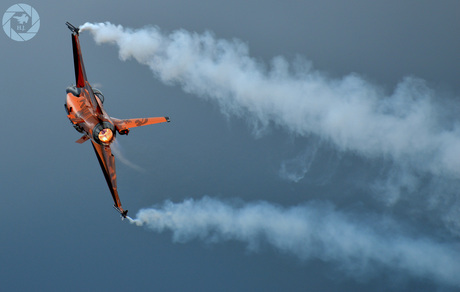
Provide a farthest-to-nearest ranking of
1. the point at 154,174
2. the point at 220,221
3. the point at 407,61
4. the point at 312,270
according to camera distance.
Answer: the point at 407,61 → the point at 312,270 → the point at 154,174 → the point at 220,221

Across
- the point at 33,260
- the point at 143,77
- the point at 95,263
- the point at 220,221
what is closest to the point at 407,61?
the point at 143,77

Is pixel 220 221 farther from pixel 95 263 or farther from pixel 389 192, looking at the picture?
pixel 95 263

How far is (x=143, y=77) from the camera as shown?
107125 mm

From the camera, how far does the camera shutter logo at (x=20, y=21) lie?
10075cm

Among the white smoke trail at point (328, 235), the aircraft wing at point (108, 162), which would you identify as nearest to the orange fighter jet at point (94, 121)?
the aircraft wing at point (108, 162)

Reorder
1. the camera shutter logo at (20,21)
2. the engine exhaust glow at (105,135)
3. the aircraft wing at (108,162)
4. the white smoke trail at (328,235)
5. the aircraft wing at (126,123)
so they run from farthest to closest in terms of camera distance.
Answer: the camera shutter logo at (20,21) < the white smoke trail at (328,235) < the aircraft wing at (108,162) < the aircraft wing at (126,123) < the engine exhaust glow at (105,135)

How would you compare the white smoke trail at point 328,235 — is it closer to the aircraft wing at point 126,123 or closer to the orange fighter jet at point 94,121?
the aircraft wing at point 126,123

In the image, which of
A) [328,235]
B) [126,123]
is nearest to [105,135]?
[126,123]

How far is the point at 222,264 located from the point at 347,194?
3149 centimetres

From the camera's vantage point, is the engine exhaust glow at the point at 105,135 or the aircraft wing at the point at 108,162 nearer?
the engine exhaust glow at the point at 105,135

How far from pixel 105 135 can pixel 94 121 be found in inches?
86.3

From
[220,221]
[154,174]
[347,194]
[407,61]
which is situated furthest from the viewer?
[407,61]

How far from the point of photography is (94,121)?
2159 inches

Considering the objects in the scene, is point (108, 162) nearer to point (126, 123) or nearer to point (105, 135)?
point (126, 123)
